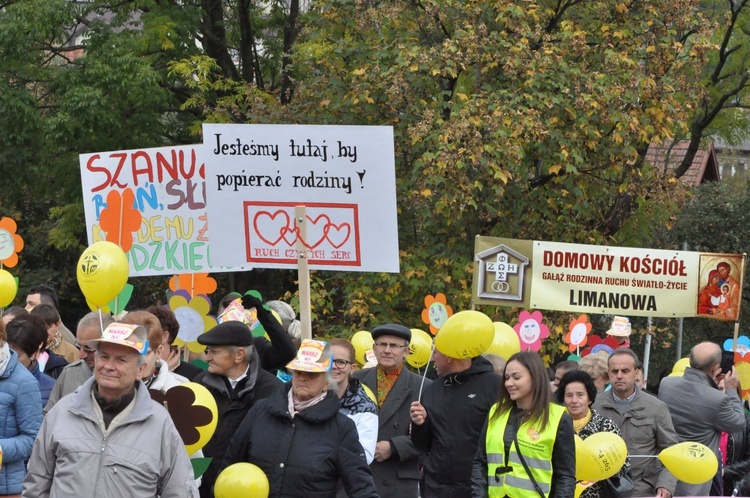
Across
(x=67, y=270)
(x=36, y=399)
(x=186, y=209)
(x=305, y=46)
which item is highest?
(x=305, y=46)

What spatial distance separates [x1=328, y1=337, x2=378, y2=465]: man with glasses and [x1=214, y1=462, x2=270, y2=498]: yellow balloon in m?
0.54

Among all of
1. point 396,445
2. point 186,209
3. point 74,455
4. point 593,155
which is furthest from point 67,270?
point 74,455

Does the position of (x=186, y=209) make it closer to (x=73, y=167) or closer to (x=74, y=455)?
(x=74, y=455)

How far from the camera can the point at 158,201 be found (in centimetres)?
969

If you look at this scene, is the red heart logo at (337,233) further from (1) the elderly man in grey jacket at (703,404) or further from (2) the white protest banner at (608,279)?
(2) the white protest banner at (608,279)

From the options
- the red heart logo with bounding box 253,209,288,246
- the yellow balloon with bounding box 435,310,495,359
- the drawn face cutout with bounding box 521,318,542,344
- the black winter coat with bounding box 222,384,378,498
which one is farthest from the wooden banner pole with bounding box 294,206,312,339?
the drawn face cutout with bounding box 521,318,542,344

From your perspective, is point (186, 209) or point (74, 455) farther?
point (186, 209)

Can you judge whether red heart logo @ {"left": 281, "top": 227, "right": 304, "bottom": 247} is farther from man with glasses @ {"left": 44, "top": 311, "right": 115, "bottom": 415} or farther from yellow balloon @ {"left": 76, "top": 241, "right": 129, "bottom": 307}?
man with glasses @ {"left": 44, "top": 311, "right": 115, "bottom": 415}

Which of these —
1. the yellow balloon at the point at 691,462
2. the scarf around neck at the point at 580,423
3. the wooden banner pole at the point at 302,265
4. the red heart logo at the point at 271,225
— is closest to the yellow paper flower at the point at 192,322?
the red heart logo at the point at 271,225

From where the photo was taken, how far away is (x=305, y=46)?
55.7 feet

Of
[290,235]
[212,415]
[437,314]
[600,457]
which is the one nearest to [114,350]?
[212,415]

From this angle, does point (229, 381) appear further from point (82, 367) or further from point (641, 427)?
point (641, 427)

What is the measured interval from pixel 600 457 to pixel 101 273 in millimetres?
2762

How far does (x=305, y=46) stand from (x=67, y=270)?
9.47 meters
